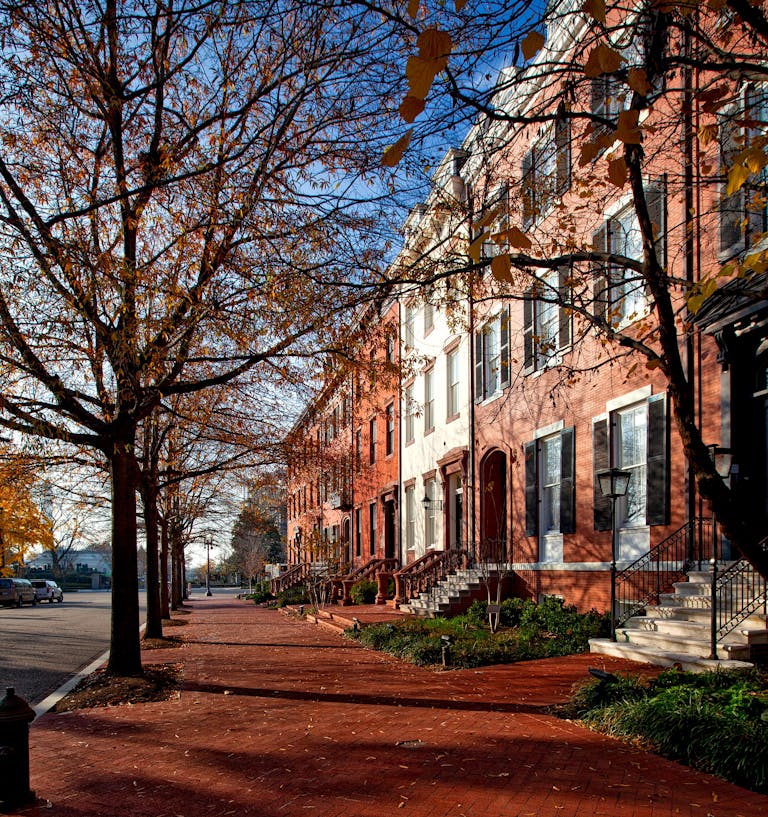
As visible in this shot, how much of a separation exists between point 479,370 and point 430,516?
244 inches

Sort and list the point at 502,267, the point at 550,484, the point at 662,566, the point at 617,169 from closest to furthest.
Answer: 1. the point at 502,267
2. the point at 617,169
3. the point at 662,566
4. the point at 550,484

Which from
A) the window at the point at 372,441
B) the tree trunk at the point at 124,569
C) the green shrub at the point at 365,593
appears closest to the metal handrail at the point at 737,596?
the tree trunk at the point at 124,569

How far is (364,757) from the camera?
693cm

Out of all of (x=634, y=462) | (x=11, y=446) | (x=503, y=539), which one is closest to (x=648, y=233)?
(x=634, y=462)

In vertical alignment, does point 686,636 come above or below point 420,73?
below

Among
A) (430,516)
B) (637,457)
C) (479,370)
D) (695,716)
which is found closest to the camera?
(695,716)

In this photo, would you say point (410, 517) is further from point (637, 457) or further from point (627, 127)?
point (627, 127)

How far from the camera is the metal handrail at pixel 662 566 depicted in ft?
39.0

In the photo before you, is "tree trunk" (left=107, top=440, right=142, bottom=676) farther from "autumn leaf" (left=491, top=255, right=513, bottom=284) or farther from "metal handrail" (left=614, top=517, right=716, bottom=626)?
"autumn leaf" (left=491, top=255, right=513, bottom=284)

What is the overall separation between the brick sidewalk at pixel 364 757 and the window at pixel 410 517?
15215 millimetres

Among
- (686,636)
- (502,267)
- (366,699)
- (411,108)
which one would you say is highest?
(411,108)

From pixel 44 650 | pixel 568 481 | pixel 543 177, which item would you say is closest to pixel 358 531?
pixel 44 650

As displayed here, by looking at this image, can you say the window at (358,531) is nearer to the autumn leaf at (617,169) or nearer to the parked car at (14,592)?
the parked car at (14,592)

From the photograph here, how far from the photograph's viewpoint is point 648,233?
641 centimetres
